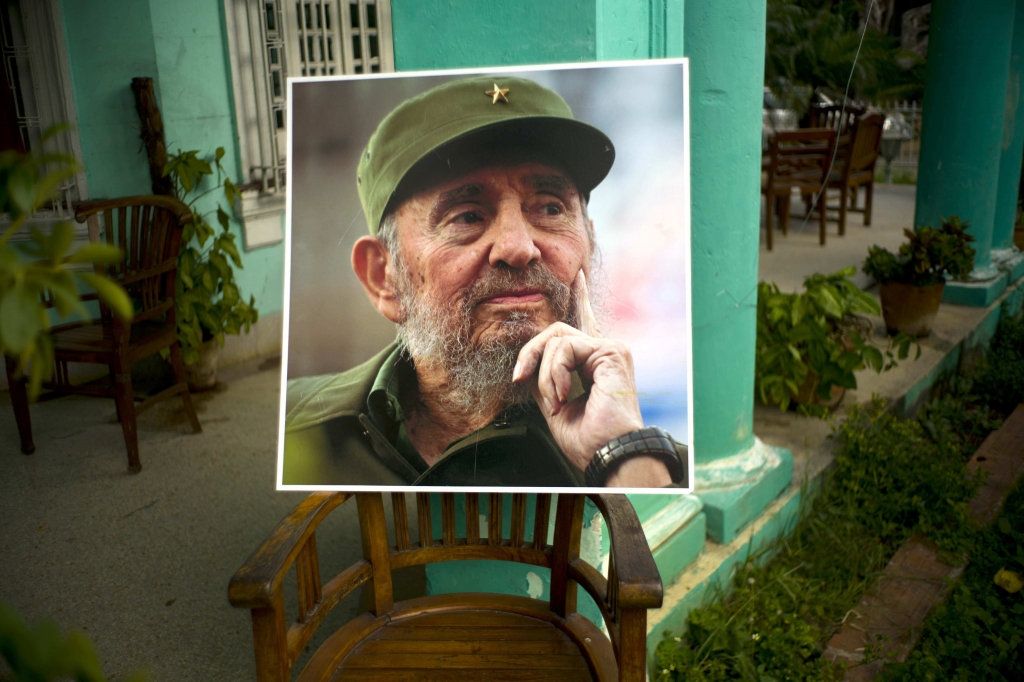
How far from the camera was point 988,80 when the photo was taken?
468cm

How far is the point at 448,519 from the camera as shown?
1704mm

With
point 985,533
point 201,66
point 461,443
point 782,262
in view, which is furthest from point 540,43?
point 782,262

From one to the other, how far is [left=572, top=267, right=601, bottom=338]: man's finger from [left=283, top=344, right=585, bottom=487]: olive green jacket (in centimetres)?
17

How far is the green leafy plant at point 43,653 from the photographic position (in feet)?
1.45

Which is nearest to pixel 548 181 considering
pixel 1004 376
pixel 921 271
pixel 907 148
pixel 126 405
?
pixel 126 405

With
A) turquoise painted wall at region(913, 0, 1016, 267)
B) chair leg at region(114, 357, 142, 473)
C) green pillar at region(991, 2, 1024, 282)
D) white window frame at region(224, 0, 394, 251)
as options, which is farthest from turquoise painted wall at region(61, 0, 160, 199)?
green pillar at region(991, 2, 1024, 282)

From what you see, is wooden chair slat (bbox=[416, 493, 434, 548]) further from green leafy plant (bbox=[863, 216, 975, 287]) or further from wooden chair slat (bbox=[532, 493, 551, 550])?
green leafy plant (bbox=[863, 216, 975, 287])

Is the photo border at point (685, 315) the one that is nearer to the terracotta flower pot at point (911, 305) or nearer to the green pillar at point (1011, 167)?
the terracotta flower pot at point (911, 305)

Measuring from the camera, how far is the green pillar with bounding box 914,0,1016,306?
4637mm

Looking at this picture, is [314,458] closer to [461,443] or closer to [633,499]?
[461,443]

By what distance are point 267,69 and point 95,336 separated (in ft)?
6.39

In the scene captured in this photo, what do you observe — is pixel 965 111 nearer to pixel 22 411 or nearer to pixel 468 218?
pixel 468 218

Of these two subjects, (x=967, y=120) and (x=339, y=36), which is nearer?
(x=967, y=120)

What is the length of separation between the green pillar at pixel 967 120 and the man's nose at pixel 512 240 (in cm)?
435
